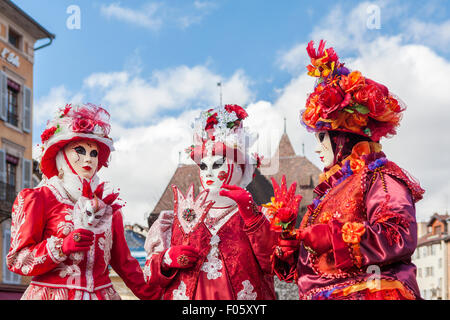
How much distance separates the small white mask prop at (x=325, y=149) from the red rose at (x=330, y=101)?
0.75 ft

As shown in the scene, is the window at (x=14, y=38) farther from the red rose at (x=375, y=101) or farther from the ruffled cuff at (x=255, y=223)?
the red rose at (x=375, y=101)

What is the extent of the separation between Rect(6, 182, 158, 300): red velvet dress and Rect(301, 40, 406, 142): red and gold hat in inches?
66.3

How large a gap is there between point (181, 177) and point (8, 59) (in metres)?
7.48

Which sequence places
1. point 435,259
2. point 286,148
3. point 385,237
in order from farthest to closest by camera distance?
1. point 435,259
2. point 286,148
3. point 385,237

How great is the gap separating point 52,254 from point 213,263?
121 centimetres

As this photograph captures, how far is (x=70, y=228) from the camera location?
4.38m

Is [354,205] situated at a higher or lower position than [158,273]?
higher

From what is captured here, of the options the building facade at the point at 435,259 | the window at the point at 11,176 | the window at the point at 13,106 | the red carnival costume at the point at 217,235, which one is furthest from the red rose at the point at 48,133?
the building facade at the point at 435,259

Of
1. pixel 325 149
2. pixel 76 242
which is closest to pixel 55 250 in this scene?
pixel 76 242

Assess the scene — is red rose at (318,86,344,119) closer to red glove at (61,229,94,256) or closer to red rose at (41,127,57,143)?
red glove at (61,229,94,256)

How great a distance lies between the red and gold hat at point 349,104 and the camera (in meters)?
4.09

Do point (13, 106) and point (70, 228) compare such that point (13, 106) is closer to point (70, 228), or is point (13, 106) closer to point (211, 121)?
point (211, 121)

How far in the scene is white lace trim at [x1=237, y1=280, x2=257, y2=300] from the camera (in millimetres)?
4684

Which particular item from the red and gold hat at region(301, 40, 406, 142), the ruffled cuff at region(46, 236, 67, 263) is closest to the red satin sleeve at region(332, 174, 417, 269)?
the red and gold hat at region(301, 40, 406, 142)
